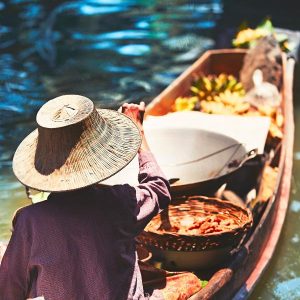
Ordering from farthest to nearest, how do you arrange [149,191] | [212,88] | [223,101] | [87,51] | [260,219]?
[87,51]
[212,88]
[223,101]
[260,219]
[149,191]

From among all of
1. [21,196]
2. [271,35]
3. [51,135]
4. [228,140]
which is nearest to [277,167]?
[228,140]

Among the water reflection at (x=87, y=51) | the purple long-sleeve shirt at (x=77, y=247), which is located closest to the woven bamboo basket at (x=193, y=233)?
the purple long-sleeve shirt at (x=77, y=247)

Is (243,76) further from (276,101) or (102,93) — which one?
(102,93)

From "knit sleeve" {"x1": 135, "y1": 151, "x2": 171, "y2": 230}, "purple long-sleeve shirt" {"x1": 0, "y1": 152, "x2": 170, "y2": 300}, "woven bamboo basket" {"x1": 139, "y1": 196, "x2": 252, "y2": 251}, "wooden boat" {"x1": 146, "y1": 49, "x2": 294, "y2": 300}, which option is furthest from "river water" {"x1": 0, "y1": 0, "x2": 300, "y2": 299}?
"purple long-sleeve shirt" {"x1": 0, "y1": 152, "x2": 170, "y2": 300}

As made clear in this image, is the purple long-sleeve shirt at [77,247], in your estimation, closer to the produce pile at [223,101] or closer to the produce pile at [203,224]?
the produce pile at [203,224]

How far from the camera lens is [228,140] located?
3.84 m

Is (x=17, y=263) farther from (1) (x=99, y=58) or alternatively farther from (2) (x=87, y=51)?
(2) (x=87, y=51)

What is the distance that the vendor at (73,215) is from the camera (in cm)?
200

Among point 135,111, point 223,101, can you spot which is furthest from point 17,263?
point 223,101

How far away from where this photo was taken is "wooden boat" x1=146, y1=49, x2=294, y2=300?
9.96 ft

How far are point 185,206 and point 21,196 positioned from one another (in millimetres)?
2319

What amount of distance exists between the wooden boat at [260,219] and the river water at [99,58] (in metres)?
0.48

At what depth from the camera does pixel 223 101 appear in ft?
16.7

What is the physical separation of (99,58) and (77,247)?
23.2 ft
